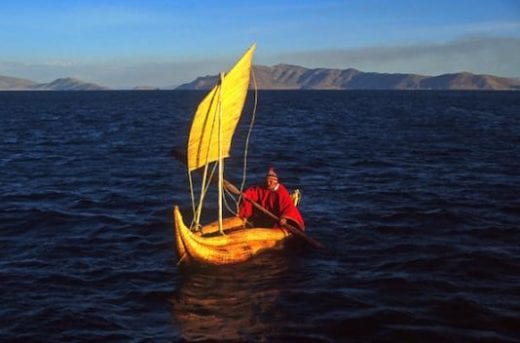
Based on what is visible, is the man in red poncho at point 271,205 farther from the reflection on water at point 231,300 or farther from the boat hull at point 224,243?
the reflection on water at point 231,300

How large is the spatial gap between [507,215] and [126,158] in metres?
26.4

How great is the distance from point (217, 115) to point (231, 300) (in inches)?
209

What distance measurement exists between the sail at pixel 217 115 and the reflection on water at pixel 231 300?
3.15 meters

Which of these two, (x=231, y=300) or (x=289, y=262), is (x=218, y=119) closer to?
(x=289, y=262)

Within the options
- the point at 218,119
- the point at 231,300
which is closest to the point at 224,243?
the point at 231,300

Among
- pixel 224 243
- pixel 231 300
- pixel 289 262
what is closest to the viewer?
pixel 231 300

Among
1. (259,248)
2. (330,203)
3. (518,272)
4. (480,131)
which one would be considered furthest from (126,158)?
(480,131)

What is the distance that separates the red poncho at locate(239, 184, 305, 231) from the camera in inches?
785

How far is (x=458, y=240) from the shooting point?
20547mm

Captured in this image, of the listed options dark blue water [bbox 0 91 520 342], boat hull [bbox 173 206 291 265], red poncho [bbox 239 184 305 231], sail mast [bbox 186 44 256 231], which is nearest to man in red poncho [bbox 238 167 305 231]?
red poncho [bbox 239 184 305 231]

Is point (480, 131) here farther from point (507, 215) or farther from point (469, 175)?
point (507, 215)

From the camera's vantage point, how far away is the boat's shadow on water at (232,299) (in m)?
14.0

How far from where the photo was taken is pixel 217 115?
17969 millimetres

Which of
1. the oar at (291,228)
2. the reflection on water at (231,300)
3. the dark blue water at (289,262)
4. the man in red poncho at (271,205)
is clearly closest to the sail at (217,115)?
the oar at (291,228)
